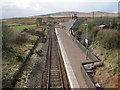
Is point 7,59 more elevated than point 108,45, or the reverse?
point 108,45

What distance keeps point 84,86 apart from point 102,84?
130 centimetres

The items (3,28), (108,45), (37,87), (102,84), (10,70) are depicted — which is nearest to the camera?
(102,84)

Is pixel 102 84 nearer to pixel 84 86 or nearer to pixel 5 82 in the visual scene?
pixel 84 86

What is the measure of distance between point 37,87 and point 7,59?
325 inches

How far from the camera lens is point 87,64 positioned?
14.5m

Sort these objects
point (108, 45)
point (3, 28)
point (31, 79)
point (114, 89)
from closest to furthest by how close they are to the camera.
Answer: point (114, 89) < point (31, 79) < point (108, 45) < point (3, 28)

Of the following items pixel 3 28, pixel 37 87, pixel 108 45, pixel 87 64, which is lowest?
pixel 37 87

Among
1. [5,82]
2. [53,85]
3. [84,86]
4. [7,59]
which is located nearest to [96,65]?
[84,86]

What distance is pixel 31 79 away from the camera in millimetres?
13180

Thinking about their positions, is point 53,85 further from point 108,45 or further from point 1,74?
point 108,45

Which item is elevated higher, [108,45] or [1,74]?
[108,45]

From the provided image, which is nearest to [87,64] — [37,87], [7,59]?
[37,87]

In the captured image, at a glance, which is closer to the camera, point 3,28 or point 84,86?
point 84,86

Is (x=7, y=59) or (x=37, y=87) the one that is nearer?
(x=37, y=87)
